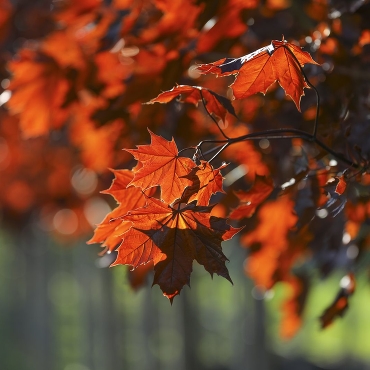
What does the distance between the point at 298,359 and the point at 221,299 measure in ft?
13.5

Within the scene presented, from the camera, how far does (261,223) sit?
155cm

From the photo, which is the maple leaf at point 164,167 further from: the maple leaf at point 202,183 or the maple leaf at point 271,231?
the maple leaf at point 271,231

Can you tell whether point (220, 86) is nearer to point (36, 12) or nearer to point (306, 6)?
point (306, 6)

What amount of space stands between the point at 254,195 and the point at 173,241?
0.30 metres

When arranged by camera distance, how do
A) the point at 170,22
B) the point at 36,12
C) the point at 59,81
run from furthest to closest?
1. the point at 36,12
2. the point at 59,81
3. the point at 170,22

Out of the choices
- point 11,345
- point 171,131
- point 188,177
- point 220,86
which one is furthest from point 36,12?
point 11,345

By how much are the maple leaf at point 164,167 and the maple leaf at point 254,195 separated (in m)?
0.24

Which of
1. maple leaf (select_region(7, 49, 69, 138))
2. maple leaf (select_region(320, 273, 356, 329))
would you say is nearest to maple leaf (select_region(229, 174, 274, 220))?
maple leaf (select_region(320, 273, 356, 329))

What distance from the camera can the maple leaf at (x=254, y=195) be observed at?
3.61ft

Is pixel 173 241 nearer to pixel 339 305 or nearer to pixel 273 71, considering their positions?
pixel 273 71

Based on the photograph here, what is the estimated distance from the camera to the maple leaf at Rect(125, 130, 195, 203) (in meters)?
0.88

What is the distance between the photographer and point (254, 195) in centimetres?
112

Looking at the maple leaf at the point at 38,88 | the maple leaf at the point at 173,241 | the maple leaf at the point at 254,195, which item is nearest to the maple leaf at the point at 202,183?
the maple leaf at the point at 173,241

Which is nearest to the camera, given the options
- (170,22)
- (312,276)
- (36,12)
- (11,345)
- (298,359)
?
(170,22)
